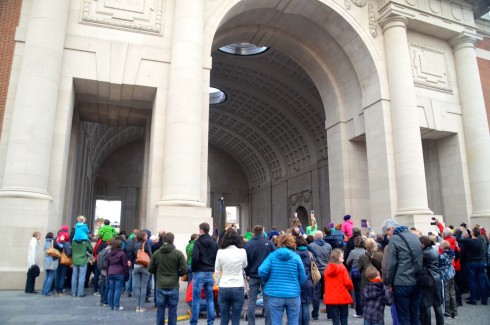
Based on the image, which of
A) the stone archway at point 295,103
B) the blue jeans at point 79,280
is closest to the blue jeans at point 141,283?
the blue jeans at point 79,280

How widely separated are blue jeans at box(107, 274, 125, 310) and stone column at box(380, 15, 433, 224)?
12.3 m

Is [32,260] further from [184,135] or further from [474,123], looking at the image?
[474,123]

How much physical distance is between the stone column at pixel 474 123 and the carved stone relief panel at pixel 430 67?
Answer: 794 mm

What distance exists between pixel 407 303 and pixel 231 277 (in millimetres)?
2942

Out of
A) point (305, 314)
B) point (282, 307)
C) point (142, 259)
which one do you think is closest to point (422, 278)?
point (305, 314)

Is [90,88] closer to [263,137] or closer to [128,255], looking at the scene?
[128,255]

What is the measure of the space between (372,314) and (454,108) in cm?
1716

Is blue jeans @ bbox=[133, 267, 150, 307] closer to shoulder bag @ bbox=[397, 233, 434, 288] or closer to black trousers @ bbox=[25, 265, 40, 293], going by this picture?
black trousers @ bbox=[25, 265, 40, 293]

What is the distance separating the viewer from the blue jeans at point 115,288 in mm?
8469

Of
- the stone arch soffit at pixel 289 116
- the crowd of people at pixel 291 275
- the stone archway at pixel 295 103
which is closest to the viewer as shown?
the crowd of people at pixel 291 275

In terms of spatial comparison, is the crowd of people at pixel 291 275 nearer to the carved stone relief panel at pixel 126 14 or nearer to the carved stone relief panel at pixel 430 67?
the carved stone relief panel at pixel 126 14

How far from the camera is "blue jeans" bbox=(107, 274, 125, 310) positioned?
8469 mm

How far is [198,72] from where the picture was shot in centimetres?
1375

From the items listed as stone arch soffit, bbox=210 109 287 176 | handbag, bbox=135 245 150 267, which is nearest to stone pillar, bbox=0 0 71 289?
handbag, bbox=135 245 150 267
